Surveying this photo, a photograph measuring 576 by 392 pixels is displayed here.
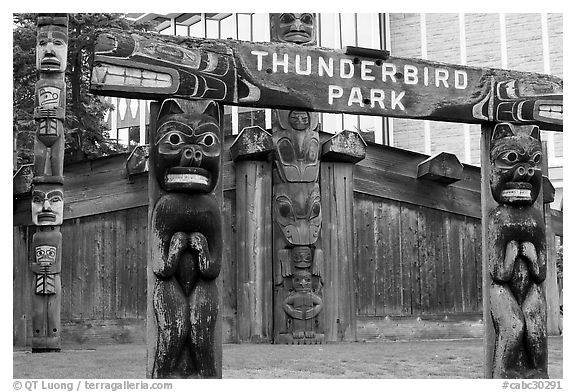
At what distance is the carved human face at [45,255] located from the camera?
980cm

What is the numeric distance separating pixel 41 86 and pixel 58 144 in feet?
2.58

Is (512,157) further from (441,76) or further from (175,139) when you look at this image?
(175,139)

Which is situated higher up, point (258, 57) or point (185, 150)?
point (258, 57)

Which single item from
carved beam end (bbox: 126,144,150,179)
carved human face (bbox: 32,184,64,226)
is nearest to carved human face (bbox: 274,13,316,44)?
carved beam end (bbox: 126,144,150,179)

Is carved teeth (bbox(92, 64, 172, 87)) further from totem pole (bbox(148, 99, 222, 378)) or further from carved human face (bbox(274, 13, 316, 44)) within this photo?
carved human face (bbox(274, 13, 316, 44))

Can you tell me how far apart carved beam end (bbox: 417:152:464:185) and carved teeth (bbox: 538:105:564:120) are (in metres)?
4.57

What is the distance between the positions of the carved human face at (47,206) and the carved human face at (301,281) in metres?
3.02

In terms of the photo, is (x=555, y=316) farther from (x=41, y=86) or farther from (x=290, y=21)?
(x=41, y=86)

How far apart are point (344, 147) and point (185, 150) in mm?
5163

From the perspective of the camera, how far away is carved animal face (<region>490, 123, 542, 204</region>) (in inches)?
260

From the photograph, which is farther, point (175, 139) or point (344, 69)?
point (344, 69)

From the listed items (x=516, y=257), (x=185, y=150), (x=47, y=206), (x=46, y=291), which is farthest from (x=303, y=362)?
(x=47, y=206)

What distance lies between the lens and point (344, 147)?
Answer: 10727 mm

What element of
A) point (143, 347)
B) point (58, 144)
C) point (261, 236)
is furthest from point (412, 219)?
point (58, 144)
